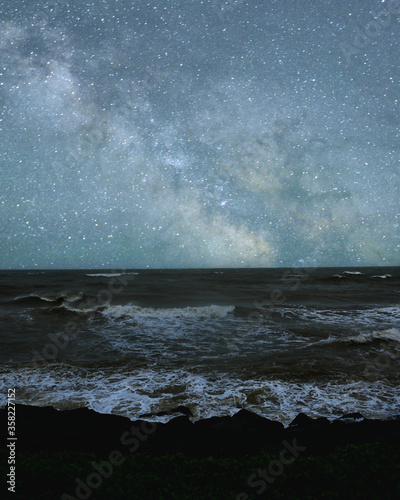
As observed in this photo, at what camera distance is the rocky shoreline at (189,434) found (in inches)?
142

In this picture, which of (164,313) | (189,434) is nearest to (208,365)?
(189,434)

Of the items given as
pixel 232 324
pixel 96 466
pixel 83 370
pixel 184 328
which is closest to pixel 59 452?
pixel 96 466

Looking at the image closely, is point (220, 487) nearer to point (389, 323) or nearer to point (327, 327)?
point (327, 327)

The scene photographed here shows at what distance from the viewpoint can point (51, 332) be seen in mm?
12141

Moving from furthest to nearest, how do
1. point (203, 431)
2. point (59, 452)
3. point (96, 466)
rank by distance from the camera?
point (203, 431) → point (59, 452) → point (96, 466)

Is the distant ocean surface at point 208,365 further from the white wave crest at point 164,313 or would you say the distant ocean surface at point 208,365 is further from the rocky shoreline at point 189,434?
the white wave crest at point 164,313

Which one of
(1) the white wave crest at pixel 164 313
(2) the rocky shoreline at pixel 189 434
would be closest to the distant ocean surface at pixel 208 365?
(2) the rocky shoreline at pixel 189 434

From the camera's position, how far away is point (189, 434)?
3.98m

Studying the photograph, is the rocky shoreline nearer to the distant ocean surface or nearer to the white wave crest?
the distant ocean surface

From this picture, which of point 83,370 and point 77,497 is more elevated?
point 77,497

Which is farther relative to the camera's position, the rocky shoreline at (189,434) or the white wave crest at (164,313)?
the white wave crest at (164,313)

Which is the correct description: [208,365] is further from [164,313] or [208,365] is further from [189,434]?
[164,313]

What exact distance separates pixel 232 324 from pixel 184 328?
2045 millimetres

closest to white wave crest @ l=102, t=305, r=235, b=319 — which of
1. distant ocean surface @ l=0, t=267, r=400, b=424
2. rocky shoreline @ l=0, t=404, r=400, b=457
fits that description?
distant ocean surface @ l=0, t=267, r=400, b=424
